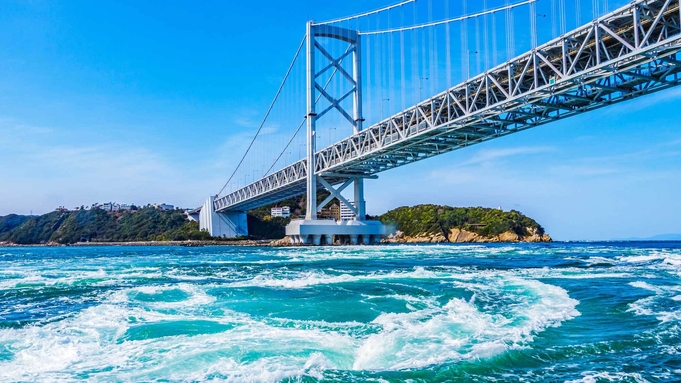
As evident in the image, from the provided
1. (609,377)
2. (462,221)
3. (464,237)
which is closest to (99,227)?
(462,221)

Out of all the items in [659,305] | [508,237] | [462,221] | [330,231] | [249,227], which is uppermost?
[462,221]

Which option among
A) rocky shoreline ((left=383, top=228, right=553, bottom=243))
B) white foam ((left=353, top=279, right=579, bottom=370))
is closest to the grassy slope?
rocky shoreline ((left=383, top=228, right=553, bottom=243))

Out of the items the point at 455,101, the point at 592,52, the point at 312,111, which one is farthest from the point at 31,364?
the point at 312,111

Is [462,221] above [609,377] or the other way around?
above

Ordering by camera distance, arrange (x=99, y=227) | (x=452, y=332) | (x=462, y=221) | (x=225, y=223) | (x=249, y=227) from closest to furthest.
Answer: (x=452, y=332) → (x=225, y=223) → (x=462, y=221) → (x=249, y=227) → (x=99, y=227)

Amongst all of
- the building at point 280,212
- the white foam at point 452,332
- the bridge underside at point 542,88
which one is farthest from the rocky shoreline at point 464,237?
the white foam at point 452,332

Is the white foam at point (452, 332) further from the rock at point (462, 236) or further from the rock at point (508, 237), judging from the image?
the rock at point (462, 236)

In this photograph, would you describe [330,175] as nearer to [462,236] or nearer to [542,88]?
[542,88]
